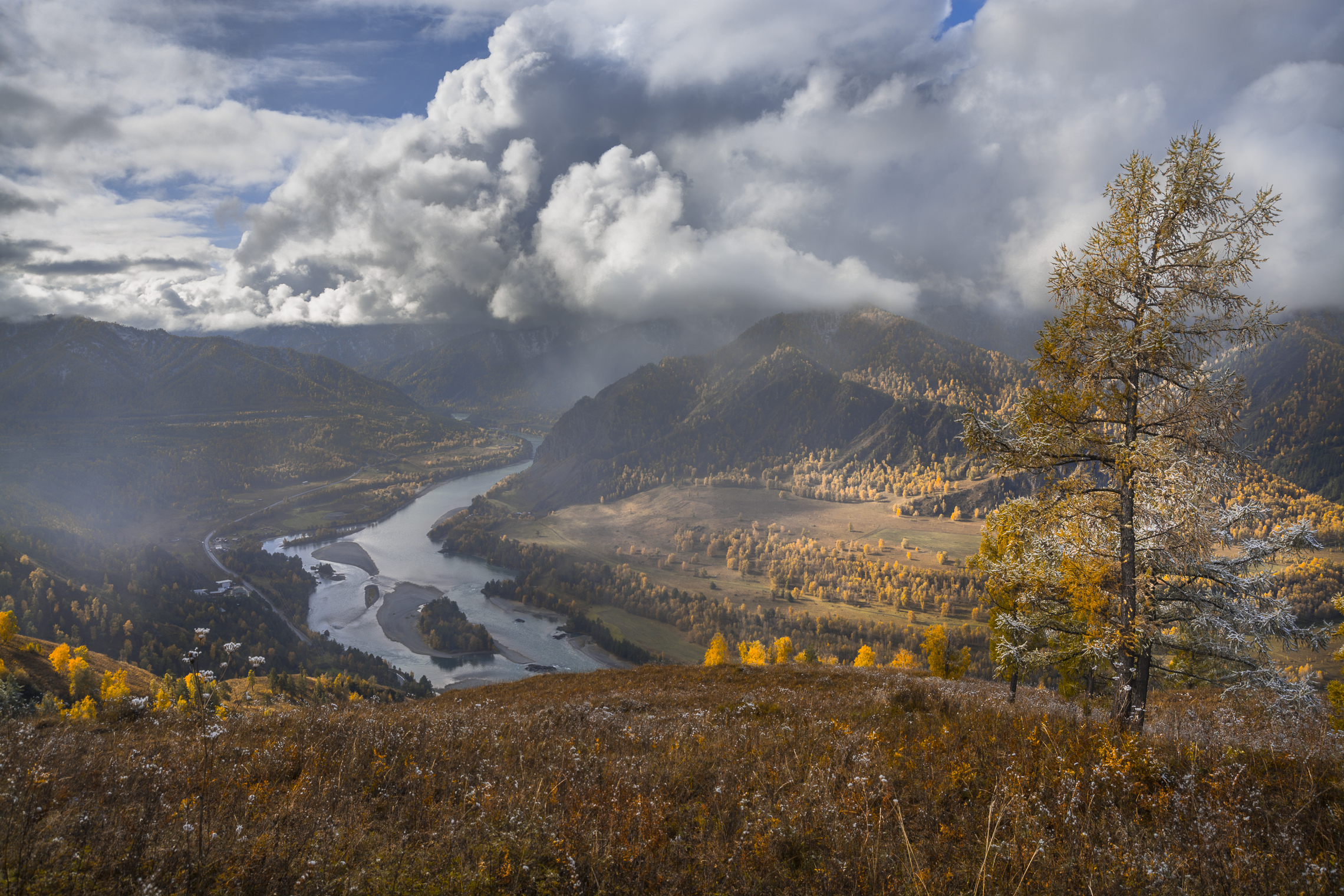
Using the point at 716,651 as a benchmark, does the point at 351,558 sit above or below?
below

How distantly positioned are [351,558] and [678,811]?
8484 inches

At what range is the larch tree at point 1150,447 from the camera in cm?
973

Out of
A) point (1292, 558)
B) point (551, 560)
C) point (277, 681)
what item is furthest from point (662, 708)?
point (551, 560)

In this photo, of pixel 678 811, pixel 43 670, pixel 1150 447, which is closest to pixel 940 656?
pixel 1150 447

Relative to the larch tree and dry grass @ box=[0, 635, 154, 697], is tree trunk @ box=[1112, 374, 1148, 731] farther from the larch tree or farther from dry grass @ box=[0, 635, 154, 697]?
dry grass @ box=[0, 635, 154, 697]

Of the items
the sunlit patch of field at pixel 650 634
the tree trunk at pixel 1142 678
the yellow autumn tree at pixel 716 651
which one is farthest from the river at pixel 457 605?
the tree trunk at pixel 1142 678

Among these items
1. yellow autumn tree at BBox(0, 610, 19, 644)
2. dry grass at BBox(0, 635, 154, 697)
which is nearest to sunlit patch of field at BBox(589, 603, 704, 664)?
dry grass at BBox(0, 635, 154, 697)

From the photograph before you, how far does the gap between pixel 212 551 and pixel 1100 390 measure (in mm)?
259591

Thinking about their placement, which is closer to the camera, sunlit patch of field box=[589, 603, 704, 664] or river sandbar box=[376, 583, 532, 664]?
river sandbar box=[376, 583, 532, 664]

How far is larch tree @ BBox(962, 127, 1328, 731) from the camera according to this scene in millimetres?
9727

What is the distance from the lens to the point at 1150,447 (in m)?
9.55

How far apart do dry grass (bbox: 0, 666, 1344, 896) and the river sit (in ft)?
280

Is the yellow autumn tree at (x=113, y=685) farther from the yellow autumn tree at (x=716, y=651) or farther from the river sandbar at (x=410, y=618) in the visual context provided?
the river sandbar at (x=410, y=618)

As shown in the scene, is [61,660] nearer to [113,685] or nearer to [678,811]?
[113,685]
